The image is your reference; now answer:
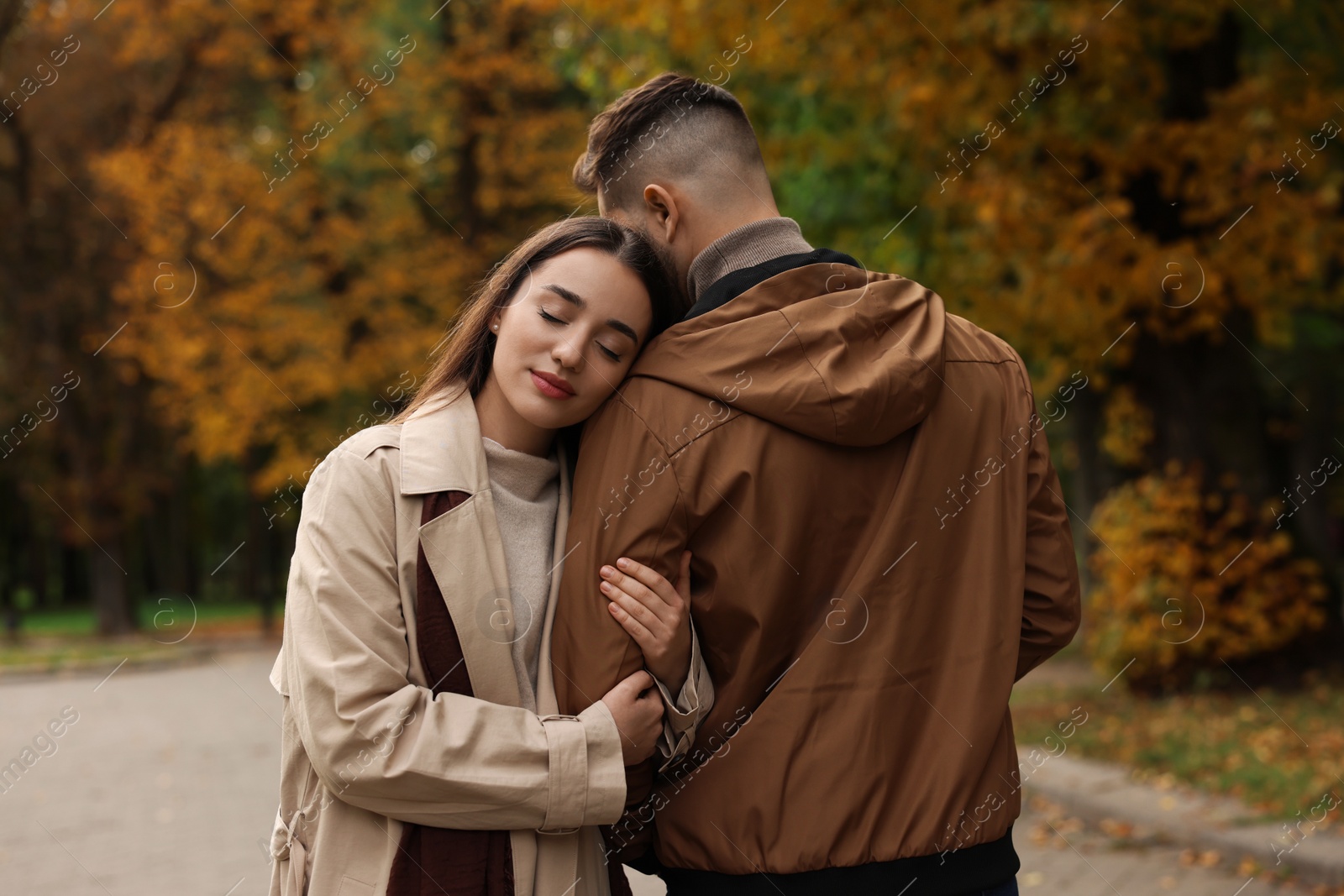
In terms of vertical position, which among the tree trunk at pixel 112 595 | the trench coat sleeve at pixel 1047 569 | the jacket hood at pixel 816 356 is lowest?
the tree trunk at pixel 112 595

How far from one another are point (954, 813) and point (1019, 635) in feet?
1.26

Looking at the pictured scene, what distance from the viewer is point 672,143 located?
2422 millimetres

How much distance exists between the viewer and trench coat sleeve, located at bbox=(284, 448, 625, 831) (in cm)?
199

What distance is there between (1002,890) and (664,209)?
1.42 metres

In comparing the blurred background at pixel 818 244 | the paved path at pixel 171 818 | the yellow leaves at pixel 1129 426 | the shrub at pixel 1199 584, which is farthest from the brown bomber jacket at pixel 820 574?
the yellow leaves at pixel 1129 426

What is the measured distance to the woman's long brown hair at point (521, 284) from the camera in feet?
7.52

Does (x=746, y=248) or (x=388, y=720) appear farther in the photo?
(x=746, y=248)

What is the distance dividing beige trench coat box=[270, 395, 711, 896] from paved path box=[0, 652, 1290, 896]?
13.5ft

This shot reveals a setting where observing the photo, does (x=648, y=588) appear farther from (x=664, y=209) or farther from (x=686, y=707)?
(x=664, y=209)

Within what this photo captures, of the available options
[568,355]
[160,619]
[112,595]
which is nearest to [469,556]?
[568,355]

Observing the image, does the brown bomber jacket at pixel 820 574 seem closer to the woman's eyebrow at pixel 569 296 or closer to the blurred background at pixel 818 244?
the woman's eyebrow at pixel 569 296

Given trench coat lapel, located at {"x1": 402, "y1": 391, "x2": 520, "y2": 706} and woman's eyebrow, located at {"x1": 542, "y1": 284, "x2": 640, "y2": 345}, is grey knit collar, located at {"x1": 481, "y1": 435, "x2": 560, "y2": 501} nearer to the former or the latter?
trench coat lapel, located at {"x1": 402, "y1": 391, "x2": 520, "y2": 706}

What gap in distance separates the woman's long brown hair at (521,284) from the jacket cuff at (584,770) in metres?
0.65

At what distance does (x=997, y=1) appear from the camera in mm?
7344
